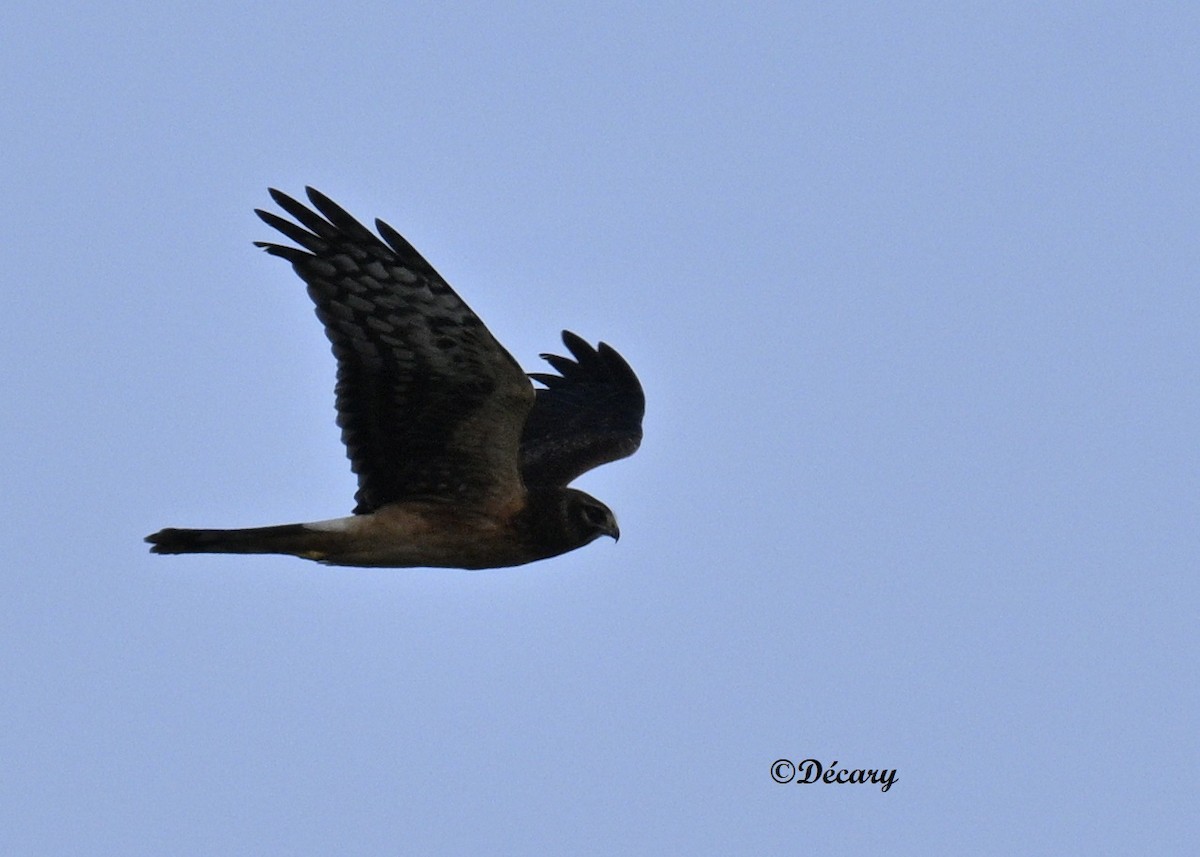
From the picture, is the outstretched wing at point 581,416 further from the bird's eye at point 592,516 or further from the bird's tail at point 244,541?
the bird's tail at point 244,541

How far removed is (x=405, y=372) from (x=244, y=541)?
142 cm

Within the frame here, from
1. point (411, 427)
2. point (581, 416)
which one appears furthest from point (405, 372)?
point (581, 416)

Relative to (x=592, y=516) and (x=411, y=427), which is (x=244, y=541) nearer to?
(x=411, y=427)

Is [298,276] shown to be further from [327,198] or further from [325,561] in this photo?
[325,561]

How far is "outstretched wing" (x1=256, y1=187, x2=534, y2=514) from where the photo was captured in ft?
34.6

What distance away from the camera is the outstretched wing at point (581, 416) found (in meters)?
13.3

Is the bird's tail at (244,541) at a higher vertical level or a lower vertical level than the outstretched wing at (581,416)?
lower

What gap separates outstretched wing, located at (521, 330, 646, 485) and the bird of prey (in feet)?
5.03

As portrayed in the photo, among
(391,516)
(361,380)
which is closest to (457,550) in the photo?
(391,516)

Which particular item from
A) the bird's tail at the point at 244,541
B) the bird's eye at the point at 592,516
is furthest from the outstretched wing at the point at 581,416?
the bird's tail at the point at 244,541

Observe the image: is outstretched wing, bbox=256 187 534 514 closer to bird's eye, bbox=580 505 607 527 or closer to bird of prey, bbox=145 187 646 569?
bird of prey, bbox=145 187 646 569

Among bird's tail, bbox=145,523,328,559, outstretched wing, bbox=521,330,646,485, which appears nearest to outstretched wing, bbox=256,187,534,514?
bird's tail, bbox=145,523,328,559

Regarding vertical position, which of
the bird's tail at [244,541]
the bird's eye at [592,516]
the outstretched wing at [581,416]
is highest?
the outstretched wing at [581,416]

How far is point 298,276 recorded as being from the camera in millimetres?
10719
